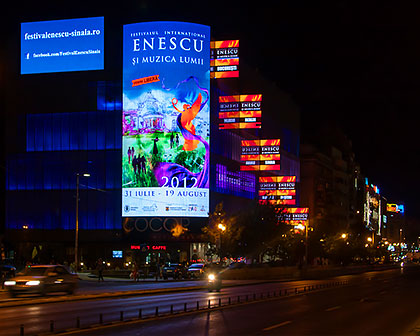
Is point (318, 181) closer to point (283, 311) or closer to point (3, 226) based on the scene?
point (3, 226)

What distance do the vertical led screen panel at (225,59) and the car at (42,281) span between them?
170ft

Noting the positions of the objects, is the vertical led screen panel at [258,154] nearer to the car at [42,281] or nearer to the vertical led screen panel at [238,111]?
the vertical led screen panel at [238,111]

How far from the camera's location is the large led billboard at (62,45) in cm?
9869

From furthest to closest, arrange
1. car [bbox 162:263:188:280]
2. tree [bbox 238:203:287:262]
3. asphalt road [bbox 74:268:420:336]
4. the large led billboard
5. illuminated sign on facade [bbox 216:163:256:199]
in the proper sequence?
illuminated sign on facade [bbox 216:163:256:199]
the large led billboard
tree [bbox 238:203:287:262]
car [bbox 162:263:188:280]
asphalt road [bbox 74:268:420:336]

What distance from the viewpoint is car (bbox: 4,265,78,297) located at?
33125 millimetres

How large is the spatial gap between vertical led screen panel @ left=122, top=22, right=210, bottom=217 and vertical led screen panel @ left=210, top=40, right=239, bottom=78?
303 inches

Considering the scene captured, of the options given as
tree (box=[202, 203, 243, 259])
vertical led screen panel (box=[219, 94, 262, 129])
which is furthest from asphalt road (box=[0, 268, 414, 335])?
vertical led screen panel (box=[219, 94, 262, 129])

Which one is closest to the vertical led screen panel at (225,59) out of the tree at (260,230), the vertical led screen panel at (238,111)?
the vertical led screen panel at (238,111)

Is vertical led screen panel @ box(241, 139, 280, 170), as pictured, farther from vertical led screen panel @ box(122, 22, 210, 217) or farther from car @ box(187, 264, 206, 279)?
car @ box(187, 264, 206, 279)

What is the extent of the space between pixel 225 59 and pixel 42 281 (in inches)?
2255

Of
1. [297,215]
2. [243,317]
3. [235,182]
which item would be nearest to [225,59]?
[297,215]

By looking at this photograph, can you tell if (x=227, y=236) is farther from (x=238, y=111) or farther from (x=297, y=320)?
(x=297, y=320)

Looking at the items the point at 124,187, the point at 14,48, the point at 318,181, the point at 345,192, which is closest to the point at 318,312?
the point at 124,187

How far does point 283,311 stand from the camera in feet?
87.0
